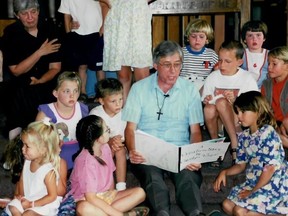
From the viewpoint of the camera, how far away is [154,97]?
541 cm

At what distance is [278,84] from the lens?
19.1 feet

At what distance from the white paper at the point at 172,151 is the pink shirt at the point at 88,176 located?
0.28 meters

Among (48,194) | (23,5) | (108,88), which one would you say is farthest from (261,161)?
(23,5)

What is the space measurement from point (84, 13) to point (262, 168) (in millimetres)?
2472

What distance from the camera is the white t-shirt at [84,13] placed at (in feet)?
22.1

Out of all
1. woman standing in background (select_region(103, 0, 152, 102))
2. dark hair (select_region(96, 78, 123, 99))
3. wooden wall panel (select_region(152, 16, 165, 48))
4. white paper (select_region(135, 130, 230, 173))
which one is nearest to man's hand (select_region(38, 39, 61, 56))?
woman standing in background (select_region(103, 0, 152, 102))

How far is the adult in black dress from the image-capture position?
6.01 meters

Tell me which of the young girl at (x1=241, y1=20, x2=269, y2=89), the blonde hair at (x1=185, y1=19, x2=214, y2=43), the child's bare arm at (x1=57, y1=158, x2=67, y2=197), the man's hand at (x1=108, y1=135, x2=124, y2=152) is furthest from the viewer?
the blonde hair at (x1=185, y1=19, x2=214, y2=43)

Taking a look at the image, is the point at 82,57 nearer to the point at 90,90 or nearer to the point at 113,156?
the point at 90,90

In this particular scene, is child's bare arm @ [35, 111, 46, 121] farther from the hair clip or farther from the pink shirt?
the pink shirt

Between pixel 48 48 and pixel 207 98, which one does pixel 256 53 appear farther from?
pixel 48 48

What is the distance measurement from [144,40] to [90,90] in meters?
1.04

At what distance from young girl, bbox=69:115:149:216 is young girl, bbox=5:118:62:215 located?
0.15m

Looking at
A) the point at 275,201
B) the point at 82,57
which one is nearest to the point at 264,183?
the point at 275,201
